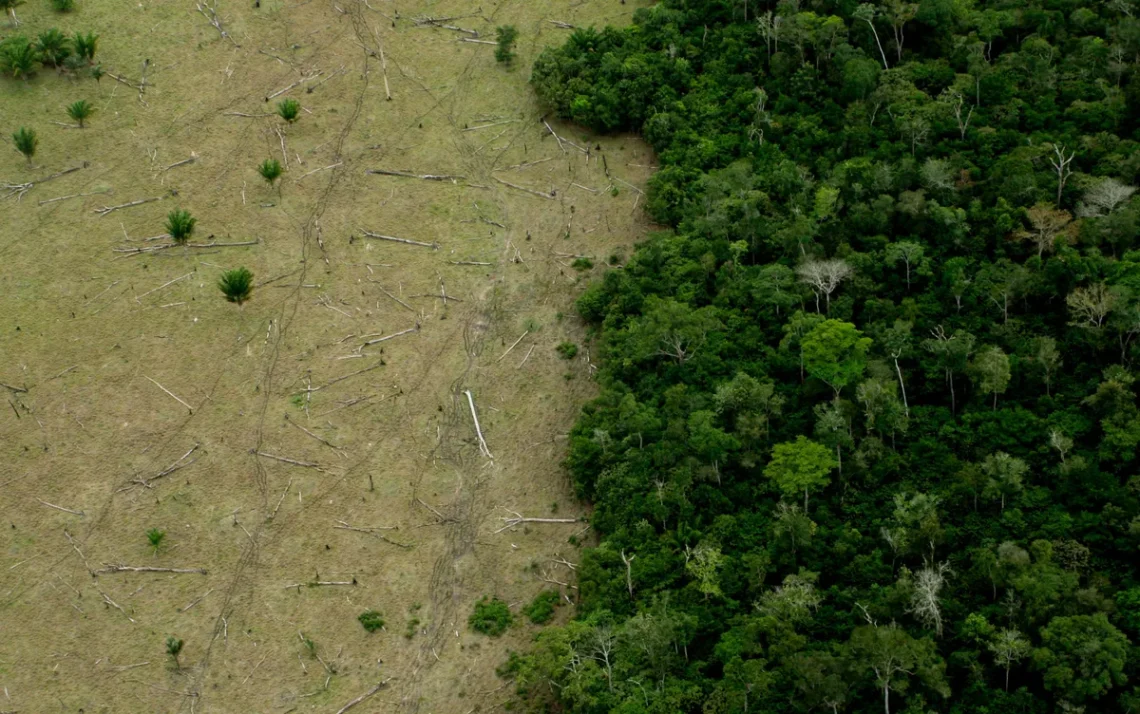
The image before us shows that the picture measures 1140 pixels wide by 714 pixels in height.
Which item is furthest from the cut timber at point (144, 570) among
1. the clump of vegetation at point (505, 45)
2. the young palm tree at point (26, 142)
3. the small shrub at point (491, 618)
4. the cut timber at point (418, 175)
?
the clump of vegetation at point (505, 45)

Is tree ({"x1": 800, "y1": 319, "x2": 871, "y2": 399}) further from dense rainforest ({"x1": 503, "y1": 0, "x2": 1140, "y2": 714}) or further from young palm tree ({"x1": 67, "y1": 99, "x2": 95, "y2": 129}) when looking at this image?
young palm tree ({"x1": 67, "y1": 99, "x2": 95, "y2": 129})

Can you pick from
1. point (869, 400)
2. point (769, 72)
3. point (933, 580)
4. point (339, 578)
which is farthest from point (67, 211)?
point (933, 580)

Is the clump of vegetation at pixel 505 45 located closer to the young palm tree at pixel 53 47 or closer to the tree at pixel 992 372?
the young palm tree at pixel 53 47

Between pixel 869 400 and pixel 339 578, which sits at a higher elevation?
pixel 869 400

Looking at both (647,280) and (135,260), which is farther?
(135,260)

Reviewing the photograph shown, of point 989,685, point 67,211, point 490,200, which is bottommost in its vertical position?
point 67,211

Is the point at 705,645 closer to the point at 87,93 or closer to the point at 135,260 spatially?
the point at 135,260

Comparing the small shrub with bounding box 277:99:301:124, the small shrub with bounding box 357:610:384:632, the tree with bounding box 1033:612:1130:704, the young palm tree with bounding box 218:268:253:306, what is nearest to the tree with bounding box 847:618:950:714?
the tree with bounding box 1033:612:1130:704
